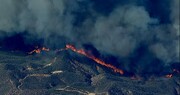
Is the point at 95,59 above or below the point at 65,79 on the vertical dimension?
above

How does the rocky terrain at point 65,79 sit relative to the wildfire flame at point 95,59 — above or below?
below

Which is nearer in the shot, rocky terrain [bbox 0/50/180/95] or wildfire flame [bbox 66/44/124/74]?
rocky terrain [bbox 0/50/180/95]

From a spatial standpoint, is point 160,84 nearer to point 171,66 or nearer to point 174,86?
point 174,86

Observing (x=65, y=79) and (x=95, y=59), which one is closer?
(x=65, y=79)

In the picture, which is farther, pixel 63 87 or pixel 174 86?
pixel 174 86

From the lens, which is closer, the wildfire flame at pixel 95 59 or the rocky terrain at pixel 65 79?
the rocky terrain at pixel 65 79

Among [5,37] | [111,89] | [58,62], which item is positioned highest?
[5,37]

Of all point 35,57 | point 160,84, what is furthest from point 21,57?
point 160,84

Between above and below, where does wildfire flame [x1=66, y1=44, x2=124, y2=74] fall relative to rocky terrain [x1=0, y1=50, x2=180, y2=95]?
above
